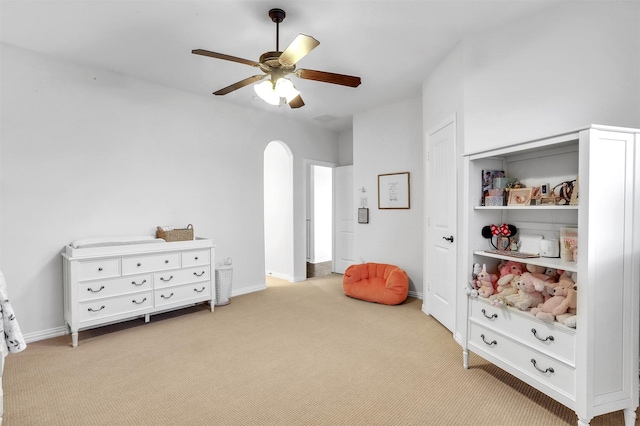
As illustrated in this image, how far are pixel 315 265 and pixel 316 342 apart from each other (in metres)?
3.85

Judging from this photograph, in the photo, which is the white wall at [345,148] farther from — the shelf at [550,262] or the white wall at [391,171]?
the shelf at [550,262]

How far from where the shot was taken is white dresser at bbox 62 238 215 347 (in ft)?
9.62

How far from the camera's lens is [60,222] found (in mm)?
3199

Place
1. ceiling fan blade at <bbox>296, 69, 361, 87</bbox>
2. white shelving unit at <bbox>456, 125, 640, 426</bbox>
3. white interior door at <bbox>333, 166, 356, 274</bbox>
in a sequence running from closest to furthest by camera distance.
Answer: white shelving unit at <bbox>456, 125, 640, 426</bbox>, ceiling fan blade at <bbox>296, 69, 361, 87</bbox>, white interior door at <bbox>333, 166, 356, 274</bbox>

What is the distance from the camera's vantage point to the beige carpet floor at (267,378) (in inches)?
75.7

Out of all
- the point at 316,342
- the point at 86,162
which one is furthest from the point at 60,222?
the point at 316,342

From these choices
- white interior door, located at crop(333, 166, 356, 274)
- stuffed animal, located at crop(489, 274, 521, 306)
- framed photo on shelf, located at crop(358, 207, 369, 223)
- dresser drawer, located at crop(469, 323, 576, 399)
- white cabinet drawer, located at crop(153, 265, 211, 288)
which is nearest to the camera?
dresser drawer, located at crop(469, 323, 576, 399)

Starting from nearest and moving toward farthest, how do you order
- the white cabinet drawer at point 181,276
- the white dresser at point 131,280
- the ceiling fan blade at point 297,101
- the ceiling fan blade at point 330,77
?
the ceiling fan blade at point 330,77, the ceiling fan blade at point 297,101, the white dresser at point 131,280, the white cabinet drawer at point 181,276

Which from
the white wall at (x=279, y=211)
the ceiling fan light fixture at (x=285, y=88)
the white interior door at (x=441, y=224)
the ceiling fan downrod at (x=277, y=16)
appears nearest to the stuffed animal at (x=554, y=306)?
the white interior door at (x=441, y=224)

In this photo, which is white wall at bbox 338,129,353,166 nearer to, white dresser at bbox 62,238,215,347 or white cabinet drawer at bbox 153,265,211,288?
white dresser at bbox 62,238,215,347

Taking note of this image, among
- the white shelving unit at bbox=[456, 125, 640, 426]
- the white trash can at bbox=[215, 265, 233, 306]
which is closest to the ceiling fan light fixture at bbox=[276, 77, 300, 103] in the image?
the white shelving unit at bbox=[456, 125, 640, 426]

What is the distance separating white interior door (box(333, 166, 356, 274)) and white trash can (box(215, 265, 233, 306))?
232cm

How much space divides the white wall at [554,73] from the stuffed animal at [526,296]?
2.97 feet

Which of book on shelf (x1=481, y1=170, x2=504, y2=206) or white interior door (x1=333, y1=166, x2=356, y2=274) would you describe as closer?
book on shelf (x1=481, y1=170, x2=504, y2=206)
